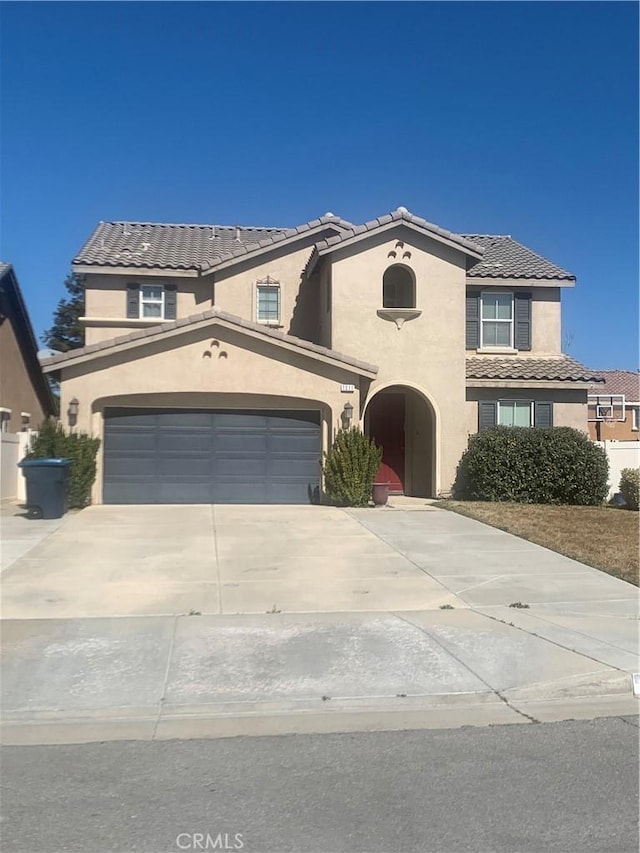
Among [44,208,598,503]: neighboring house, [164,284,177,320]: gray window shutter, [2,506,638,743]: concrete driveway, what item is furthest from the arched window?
[2,506,638,743]: concrete driveway

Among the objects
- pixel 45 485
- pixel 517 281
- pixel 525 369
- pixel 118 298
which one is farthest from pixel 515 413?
pixel 45 485

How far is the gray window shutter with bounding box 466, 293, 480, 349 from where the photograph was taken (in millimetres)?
21125

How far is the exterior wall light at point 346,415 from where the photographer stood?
706 inches

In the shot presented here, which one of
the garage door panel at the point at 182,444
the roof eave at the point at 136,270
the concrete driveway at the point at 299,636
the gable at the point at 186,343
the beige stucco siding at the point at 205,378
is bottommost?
the concrete driveway at the point at 299,636

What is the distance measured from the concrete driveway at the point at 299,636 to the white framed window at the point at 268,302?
10052 mm

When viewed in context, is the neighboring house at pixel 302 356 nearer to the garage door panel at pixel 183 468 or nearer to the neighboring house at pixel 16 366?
the garage door panel at pixel 183 468

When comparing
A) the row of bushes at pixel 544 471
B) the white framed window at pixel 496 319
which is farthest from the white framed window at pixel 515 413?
the white framed window at pixel 496 319

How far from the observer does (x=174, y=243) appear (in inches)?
945

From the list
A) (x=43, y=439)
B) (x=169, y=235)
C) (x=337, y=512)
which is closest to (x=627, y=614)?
(x=337, y=512)

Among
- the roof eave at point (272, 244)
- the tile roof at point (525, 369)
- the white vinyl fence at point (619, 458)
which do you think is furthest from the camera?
the roof eave at point (272, 244)

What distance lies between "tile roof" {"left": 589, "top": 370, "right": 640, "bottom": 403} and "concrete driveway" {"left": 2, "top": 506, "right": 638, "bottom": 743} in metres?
35.3

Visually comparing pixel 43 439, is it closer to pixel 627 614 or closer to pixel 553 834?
pixel 627 614

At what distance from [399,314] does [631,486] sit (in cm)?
670

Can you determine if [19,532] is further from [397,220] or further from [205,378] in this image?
[397,220]
